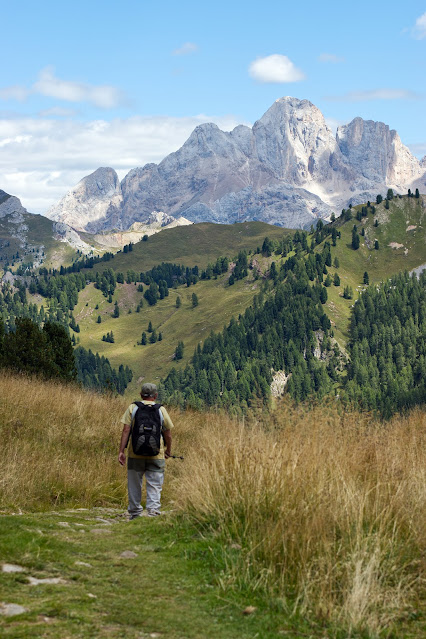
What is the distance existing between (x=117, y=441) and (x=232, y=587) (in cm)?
1112

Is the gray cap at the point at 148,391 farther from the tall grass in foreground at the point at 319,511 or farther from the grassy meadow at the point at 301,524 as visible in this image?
the tall grass in foreground at the point at 319,511

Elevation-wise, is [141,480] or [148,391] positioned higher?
[148,391]

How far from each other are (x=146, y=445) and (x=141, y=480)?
33.5 inches

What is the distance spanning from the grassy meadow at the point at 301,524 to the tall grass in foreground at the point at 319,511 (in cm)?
2

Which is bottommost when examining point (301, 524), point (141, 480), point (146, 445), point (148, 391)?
point (141, 480)

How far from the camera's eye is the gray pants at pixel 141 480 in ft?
39.5

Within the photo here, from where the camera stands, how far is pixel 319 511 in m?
7.74

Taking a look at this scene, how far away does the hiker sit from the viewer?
465 inches

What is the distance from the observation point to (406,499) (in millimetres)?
8523

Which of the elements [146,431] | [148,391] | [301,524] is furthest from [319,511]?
[148,391]

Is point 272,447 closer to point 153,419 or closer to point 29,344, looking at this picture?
point 153,419

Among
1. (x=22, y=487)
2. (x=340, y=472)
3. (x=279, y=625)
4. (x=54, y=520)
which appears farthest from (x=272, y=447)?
(x=22, y=487)

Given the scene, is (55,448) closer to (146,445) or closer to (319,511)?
(146,445)

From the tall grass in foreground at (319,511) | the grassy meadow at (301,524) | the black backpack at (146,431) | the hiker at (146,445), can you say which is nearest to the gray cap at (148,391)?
the hiker at (146,445)
